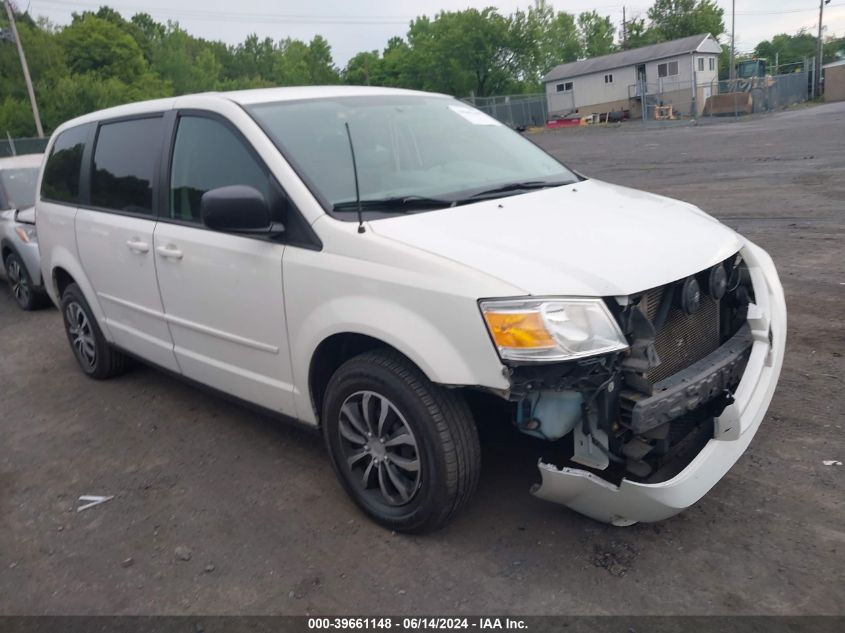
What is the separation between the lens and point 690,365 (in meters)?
3.13

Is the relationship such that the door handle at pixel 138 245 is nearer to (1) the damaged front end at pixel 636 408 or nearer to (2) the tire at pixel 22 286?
(1) the damaged front end at pixel 636 408

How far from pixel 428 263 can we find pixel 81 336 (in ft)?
12.3

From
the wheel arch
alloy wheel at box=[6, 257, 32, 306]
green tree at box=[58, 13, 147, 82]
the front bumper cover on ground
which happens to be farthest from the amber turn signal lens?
green tree at box=[58, 13, 147, 82]

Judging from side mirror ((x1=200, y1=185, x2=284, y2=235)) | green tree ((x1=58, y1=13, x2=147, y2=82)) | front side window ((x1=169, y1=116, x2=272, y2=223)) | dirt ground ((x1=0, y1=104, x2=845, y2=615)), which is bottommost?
dirt ground ((x1=0, y1=104, x2=845, y2=615))

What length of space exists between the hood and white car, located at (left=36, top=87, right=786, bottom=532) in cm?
1

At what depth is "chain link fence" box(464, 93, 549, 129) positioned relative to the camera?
48594 millimetres

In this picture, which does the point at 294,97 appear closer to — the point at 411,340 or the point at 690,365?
the point at 411,340

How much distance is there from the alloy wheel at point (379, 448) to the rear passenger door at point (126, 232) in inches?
62.2

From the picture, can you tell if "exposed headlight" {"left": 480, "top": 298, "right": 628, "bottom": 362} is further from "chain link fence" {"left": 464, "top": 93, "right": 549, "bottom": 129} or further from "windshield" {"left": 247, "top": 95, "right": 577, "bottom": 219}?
"chain link fence" {"left": 464, "top": 93, "right": 549, "bottom": 129}

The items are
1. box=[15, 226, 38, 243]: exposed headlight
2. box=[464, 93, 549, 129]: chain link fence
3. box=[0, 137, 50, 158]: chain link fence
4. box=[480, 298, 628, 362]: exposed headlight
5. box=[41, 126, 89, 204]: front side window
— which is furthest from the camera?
box=[464, 93, 549, 129]: chain link fence

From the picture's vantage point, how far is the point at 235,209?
326cm

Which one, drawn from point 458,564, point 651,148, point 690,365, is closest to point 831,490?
point 690,365

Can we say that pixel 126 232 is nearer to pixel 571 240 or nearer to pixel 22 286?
pixel 571 240

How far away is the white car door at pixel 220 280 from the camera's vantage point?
3.56 m
